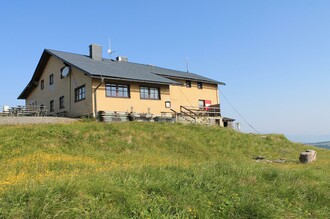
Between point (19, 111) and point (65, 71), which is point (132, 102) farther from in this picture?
point (19, 111)

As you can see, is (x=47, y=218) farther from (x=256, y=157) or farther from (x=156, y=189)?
(x=256, y=157)

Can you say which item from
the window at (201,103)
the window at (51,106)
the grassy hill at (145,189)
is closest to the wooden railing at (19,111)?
the window at (51,106)

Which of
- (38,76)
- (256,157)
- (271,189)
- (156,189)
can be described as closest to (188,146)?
(256,157)

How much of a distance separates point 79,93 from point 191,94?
13284 millimetres

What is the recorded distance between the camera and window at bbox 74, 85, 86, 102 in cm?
2670

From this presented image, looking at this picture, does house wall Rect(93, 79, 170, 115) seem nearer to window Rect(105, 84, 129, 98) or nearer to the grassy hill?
window Rect(105, 84, 129, 98)

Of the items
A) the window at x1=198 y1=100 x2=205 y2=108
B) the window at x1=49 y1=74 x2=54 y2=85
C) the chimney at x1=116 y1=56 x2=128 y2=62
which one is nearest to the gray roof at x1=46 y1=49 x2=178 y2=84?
the window at x1=49 y1=74 x2=54 y2=85

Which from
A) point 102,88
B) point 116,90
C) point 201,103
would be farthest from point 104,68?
point 201,103

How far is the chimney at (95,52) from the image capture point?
31.1m

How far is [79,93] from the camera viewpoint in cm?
2750

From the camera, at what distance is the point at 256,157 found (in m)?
20.6

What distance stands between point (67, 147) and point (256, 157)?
483 inches

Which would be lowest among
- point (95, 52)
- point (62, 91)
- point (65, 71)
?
point (62, 91)

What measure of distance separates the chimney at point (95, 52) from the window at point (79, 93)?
4.91 metres
